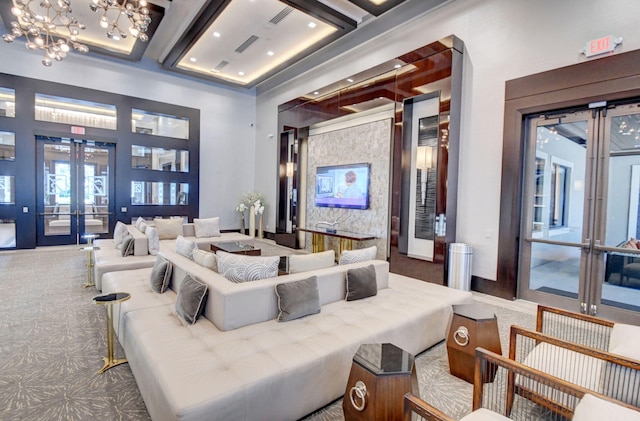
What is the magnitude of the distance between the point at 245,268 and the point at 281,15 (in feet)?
18.2

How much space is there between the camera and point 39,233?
7652 mm

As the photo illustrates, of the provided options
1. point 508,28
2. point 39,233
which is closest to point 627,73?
point 508,28

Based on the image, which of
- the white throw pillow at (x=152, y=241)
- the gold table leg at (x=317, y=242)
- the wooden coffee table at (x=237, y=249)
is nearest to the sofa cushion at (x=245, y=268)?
the wooden coffee table at (x=237, y=249)

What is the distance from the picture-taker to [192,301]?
8.11ft

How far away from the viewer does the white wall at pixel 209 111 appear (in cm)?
797

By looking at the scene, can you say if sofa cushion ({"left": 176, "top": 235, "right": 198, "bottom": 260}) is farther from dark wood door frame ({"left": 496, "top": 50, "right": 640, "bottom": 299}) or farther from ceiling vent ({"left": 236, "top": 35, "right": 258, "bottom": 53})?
ceiling vent ({"left": 236, "top": 35, "right": 258, "bottom": 53})

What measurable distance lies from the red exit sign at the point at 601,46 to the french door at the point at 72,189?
10.1 metres

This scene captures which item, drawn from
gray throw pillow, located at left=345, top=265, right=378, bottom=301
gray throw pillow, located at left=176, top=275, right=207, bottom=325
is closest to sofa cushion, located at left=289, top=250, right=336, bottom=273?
gray throw pillow, located at left=345, top=265, right=378, bottom=301

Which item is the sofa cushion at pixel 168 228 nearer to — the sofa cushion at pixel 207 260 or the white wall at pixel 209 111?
the white wall at pixel 209 111

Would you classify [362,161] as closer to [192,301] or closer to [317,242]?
[317,242]

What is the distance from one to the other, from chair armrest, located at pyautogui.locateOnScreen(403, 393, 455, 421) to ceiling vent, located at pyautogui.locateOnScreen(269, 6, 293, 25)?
6470mm

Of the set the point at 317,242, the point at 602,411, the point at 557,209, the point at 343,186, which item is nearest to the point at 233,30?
the point at 343,186

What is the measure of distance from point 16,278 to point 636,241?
874 centimetres

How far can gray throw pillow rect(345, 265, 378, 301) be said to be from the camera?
3127mm
